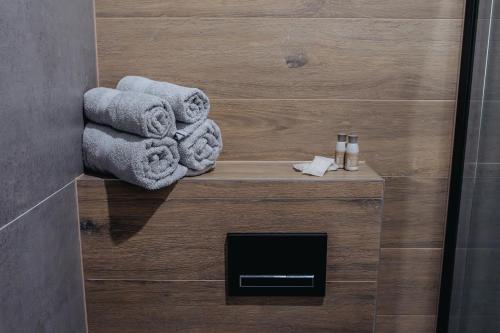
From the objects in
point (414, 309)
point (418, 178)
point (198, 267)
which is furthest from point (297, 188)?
point (414, 309)

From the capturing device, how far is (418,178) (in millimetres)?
1411

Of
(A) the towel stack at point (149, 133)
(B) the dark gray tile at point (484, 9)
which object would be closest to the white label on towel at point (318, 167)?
(A) the towel stack at point (149, 133)

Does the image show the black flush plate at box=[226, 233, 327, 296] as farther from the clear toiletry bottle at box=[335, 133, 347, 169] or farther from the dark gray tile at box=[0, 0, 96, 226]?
the dark gray tile at box=[0, 0, 96, 226]

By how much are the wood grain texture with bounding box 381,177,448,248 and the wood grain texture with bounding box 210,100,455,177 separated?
7 centimetres

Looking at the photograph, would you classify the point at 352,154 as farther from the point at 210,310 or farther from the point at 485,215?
the point at 210,310

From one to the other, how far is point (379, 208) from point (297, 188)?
0.23 meters

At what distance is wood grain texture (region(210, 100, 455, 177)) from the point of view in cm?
135

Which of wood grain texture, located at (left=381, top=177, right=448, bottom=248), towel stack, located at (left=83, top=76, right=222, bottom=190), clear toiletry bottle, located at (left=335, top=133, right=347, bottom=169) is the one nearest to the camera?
towel stack, located at (left=83, top=76, right=222, bottom=190)

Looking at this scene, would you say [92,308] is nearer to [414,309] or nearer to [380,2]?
[414,309]

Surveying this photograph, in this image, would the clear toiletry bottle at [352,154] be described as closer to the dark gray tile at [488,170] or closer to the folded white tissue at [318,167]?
the folded white tissue at [318,167]

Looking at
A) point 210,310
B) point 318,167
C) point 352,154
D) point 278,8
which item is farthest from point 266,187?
point 278,8

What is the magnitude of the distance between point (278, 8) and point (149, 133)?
0.56 metres

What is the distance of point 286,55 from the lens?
1.31 m

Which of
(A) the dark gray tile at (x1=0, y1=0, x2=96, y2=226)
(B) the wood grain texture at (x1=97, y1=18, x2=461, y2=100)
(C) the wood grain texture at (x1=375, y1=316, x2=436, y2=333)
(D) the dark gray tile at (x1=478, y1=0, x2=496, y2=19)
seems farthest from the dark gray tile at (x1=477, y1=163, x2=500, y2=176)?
(A) the dark gray tile at (x1=0, y1=0, x2=96, y2=226)
